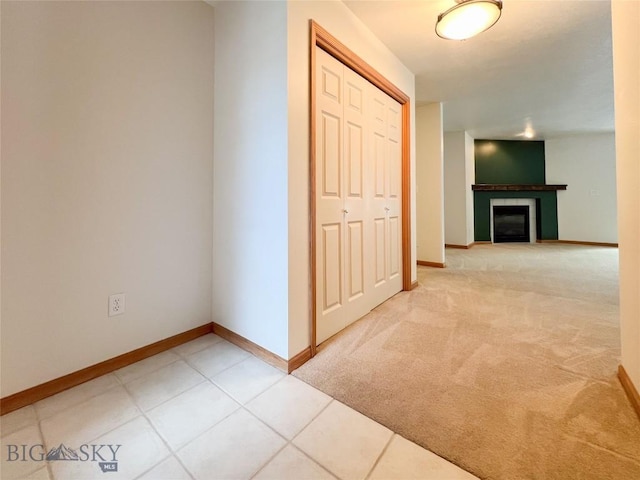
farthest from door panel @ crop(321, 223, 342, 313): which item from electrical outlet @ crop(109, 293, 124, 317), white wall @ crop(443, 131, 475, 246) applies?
white wall @ crop(443, 131, 475, 246)

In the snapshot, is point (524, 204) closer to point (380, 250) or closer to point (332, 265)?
point (380, 250)

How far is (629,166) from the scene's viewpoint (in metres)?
1.17

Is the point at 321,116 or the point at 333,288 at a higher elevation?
the point at 321,116

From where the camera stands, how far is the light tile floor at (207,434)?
898mm

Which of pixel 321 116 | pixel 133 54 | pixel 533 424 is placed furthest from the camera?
pixel 321 116

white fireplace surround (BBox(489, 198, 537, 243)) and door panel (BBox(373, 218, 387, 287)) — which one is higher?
white fireplace surround (BBox(489, 198, 537, 243))

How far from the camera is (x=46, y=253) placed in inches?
50.2

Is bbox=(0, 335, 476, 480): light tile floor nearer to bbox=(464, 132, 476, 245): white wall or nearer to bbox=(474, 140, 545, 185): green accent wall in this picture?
bbox=(464, 132, 476, 245): white wall

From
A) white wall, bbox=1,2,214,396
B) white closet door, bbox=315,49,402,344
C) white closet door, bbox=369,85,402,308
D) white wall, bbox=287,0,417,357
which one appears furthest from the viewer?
white closet door, bbox=369,85,402,308

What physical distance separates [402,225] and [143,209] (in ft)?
7.24

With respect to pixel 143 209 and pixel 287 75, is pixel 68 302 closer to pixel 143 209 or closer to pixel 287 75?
pixel 143 209

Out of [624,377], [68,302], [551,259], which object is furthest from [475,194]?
[68,302]

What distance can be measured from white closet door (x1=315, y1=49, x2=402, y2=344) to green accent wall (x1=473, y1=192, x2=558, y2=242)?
16.2 feet

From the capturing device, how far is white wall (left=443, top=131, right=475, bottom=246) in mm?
5629
